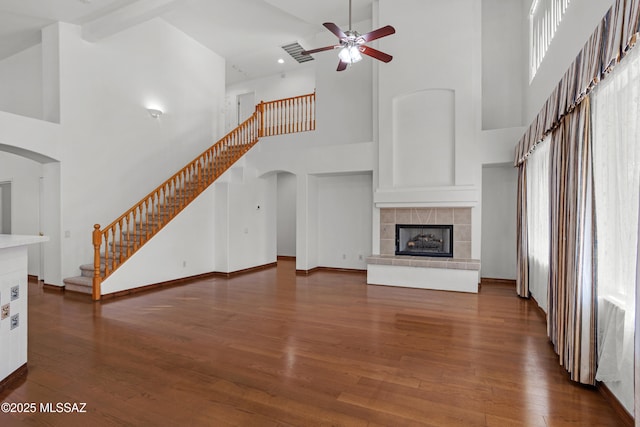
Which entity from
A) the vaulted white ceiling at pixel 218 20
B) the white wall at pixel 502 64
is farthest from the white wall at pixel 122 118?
the white wall at pixel 502 64

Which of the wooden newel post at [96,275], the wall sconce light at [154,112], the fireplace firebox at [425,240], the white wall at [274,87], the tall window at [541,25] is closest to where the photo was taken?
the tall window at [541,25]

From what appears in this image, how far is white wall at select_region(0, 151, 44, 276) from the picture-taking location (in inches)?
268

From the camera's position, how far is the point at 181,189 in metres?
7.20

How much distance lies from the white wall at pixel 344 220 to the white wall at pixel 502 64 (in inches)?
115

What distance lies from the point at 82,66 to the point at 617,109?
7.78 metres

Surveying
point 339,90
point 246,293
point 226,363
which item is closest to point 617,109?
point 226,363

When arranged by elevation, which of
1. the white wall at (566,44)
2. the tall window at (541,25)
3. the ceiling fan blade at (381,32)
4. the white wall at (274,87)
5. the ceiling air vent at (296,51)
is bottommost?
the white wall at (566,44)

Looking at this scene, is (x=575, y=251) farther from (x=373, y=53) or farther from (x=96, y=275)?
(x=96, y=275)

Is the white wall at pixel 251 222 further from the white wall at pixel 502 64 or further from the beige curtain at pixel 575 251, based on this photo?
the beige curtain at pixel 575 251

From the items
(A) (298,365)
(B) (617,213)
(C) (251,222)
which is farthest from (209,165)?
(B) (617,213)

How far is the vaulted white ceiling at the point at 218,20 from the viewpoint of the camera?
18.1 ft

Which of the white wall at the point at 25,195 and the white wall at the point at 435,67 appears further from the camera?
the white wall at the point at 25,195

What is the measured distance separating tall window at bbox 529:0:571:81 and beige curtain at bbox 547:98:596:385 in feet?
5.80

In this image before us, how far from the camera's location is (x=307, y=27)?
7.78m
